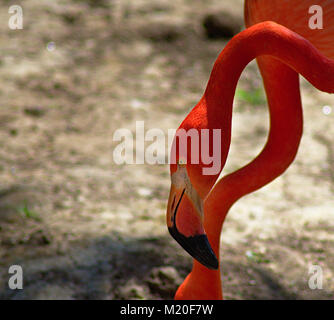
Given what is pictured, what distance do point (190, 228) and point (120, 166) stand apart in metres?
1.57

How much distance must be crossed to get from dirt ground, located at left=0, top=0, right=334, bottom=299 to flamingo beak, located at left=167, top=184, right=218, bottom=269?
0.71 meters

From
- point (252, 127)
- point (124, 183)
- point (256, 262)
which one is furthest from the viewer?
point (252, 127)

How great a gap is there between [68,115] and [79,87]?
33cm

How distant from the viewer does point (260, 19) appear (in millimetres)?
1756

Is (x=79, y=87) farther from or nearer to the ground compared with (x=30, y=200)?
farther from the ground

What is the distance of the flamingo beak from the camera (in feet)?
4.79

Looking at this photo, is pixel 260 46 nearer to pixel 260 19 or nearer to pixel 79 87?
pixel 260 19

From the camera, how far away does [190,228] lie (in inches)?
57.5

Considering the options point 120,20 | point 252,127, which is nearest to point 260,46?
point 252,127

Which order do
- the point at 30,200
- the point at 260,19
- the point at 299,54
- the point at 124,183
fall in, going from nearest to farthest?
the point at 299,54, the point at 260,19, the point at 30,200, the point at 124,183
